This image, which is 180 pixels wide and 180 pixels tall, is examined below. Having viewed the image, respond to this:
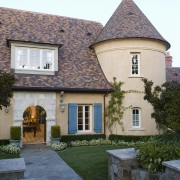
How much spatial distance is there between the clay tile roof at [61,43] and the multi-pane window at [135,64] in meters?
1.98

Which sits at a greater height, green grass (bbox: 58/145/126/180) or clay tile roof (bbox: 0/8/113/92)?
clay tile roof (bbox: 0/8/113/92)

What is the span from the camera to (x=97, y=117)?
16125mm

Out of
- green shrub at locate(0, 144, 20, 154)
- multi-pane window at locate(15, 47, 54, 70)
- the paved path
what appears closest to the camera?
the paved path

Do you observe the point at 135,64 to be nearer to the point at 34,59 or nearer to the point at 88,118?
the point at 88,118

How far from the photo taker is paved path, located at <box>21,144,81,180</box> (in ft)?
26.8

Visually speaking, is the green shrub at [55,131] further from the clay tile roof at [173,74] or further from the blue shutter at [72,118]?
the clay tile roof at [173,74]

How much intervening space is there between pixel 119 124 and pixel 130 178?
9382 mm

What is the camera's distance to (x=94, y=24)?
2105 cm

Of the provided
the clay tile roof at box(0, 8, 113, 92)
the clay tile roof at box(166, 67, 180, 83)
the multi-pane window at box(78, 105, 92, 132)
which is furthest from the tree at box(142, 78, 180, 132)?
the clay tile roof at box(166, 67, 180, 83)

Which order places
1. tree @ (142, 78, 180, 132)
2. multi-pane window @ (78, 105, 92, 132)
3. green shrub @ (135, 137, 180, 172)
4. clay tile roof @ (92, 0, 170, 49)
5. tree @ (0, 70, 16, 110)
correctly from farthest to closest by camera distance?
clay tile roof @ (92, 0, 170, 49) → multi-pane window @ (78, 105, 92, 132) → tree @ (142, 78, 180, 132) → tree @ (0, 70, 16, 110) → green shrub @ (135, 137, 180, 172)

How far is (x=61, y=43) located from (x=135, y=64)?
18.3 feet

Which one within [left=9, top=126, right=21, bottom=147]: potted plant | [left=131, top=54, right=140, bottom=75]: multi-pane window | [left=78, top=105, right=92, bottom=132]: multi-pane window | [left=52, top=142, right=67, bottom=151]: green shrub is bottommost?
[left=52, top=142, right=67, bottom=151]: green shrub

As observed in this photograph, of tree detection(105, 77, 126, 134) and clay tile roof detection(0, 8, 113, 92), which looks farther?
tree detection(105, 77, 126, 134)

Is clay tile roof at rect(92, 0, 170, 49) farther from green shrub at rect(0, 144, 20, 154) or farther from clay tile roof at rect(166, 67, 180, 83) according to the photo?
green shrub at rect(0, 144, 20, 154)
